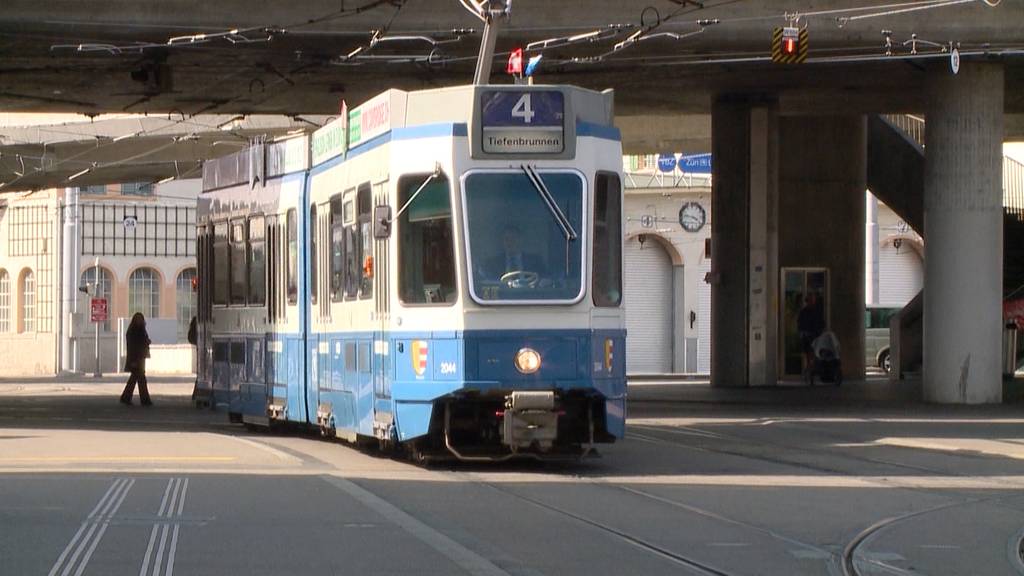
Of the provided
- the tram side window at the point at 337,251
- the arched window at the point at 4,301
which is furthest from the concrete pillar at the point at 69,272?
the tram side window at the point at 337,251

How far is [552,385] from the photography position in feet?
48.3

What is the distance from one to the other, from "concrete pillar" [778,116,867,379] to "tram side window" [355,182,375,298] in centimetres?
2553

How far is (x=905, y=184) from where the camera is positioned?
42.3 m

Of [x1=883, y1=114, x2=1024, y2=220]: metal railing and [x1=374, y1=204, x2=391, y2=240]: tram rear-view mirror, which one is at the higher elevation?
[x1=883, y1=114, x2=1024, y2=220]: metal railing

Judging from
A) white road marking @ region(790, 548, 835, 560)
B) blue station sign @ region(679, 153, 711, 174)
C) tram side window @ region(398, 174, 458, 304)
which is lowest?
white road marking @ region(790, 548, 835, 560)

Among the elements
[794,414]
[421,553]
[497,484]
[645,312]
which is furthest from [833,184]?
[421,553]

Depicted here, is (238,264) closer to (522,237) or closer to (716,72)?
(522,237)

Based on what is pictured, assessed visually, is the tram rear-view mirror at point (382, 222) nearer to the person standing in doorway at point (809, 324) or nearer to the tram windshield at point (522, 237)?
the tram windshield at point (522, 237)

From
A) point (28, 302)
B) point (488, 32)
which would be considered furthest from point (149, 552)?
point (28, 302)

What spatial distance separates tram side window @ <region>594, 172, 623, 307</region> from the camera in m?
14.9

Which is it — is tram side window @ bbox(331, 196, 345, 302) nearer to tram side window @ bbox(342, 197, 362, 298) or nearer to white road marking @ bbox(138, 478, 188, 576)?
tram side window @ bbox(342, 197, 362, 298)

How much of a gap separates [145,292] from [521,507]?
56.6 m

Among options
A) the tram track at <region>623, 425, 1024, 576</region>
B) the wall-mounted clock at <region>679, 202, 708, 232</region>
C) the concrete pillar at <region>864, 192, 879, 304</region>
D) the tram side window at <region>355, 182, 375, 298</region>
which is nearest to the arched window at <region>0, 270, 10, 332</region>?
the wall-mounted clock at <region>679, 202, 708, 232</region>

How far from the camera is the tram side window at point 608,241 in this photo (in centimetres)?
1491
